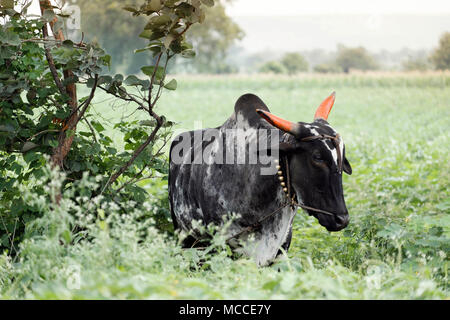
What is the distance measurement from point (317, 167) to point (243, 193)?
644 millimetres

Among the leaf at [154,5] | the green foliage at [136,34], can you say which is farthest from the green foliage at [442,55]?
the leaf at [154,5]

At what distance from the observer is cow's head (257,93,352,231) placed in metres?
4.23

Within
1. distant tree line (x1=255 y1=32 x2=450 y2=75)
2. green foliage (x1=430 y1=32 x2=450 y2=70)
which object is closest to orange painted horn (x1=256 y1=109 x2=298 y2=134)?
green foliage (x1=430 y1=32 x2=450 y2=70)

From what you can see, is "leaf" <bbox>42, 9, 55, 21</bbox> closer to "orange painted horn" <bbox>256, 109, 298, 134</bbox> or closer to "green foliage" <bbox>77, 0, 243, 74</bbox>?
"orange painted horn" <bbox>256, 109, 298, 134</bbox>

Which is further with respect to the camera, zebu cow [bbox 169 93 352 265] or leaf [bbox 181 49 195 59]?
leaf [bbox 181 49 195 59]

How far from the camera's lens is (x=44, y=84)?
5.17m

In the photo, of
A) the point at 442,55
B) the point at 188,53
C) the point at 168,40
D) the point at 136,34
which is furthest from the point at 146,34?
the point at 136,34

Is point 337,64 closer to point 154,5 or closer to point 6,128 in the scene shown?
point 154,5

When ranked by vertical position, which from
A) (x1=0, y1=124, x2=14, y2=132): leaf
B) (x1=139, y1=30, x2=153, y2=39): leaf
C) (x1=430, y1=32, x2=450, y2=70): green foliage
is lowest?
(x1=0, y1=124, x2=14, y2=132): leaf

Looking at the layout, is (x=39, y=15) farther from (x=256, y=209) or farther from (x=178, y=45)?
(x=256, y=209)

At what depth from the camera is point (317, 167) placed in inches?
168

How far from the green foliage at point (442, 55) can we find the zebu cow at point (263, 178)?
145 feet

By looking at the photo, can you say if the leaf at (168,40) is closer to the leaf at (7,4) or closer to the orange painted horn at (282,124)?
the orange painted horn at (282,124)
